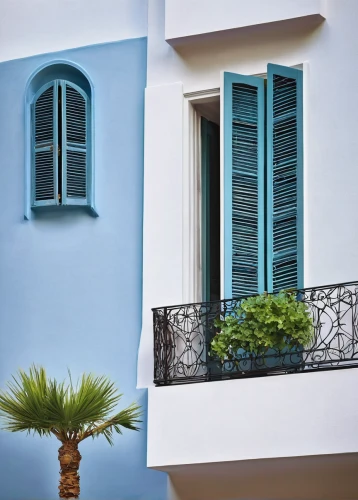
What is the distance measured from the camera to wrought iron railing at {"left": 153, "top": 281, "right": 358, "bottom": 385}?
12359mm

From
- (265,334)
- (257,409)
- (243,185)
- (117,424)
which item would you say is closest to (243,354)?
(265,334)

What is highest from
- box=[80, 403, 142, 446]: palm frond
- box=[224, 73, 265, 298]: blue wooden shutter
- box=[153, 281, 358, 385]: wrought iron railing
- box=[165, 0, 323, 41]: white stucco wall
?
box=[165, 0, 323, 41]: white stucco wall

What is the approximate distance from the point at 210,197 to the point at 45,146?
161 cm

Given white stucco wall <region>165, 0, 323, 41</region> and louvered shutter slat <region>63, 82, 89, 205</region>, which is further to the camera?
louvered shutter slat <region>63, 82, 89, 205</region>

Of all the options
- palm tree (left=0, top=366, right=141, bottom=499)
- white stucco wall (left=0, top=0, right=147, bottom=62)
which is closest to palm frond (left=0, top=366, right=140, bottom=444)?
palm tree (left=0, top=366, right=141, bottom=499)

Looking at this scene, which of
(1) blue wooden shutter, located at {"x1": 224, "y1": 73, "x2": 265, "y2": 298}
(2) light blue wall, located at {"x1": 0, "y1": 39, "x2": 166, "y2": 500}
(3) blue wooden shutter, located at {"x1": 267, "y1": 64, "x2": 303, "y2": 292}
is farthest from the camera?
(2) light blue wall, located at {"x1": 0, "y1": 39, "x2": 166, "y2": 500}

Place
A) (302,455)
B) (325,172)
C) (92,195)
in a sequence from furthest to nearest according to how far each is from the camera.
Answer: (92,195) < (325,172) < (302,455)

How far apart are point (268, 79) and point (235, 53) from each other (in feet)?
1.67

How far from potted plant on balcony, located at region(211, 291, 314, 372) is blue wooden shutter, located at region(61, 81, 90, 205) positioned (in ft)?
6.53

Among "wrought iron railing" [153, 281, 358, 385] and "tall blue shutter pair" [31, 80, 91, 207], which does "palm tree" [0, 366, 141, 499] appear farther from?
"tall blue shutter pair" [31, 80, 91, 207]

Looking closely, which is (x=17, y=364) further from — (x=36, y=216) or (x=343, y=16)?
(x=343, y=16)

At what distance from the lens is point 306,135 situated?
13023mm

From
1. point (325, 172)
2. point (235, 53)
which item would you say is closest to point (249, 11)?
point (235, 53)

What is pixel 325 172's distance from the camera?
12.9 m
